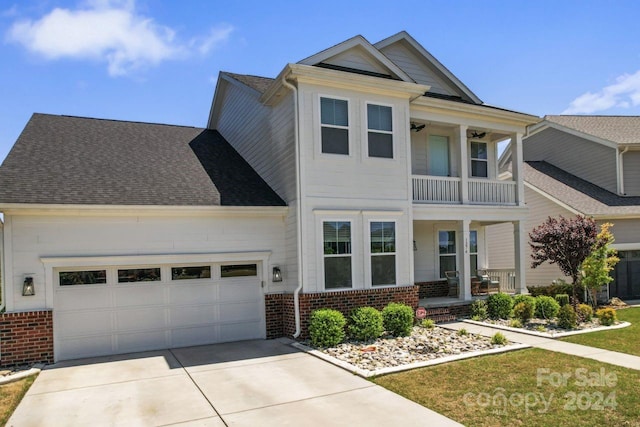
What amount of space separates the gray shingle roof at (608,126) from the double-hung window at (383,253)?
41.6 feet

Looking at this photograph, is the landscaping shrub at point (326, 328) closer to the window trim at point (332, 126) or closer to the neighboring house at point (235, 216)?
the neighboring house at point (235, 216)

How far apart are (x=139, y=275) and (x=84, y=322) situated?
1471 millimetres

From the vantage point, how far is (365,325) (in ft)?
35.1

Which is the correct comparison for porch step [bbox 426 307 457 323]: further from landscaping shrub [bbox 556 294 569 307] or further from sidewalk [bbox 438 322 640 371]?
landscaping shrub [bbox 556 294 569 307]

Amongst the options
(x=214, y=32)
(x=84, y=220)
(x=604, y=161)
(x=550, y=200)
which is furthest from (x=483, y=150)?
(x=84, y=220)

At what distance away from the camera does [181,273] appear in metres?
11.2

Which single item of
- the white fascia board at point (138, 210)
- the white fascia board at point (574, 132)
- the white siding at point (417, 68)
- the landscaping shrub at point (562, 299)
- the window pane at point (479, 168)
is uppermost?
the white siding at point (417, 68)

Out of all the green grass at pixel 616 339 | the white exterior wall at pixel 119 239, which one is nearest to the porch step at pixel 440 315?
the green grass at pixel 616 339

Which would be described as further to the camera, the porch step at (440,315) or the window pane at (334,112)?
the porch step at (440,315)

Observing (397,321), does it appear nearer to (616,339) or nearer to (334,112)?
(616,339)

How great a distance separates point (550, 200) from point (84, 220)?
1607cm

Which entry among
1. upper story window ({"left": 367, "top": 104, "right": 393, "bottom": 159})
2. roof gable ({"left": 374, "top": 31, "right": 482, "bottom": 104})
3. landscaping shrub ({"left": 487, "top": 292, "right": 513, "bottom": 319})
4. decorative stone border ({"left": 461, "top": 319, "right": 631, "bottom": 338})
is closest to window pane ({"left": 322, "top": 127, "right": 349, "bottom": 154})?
upper story window ({"left": 367, "top": 104, "right": 393, "bottom": 159})

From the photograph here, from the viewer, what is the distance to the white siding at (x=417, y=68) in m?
15.2

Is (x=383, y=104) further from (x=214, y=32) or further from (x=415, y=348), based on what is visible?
(x=415, y=348)
